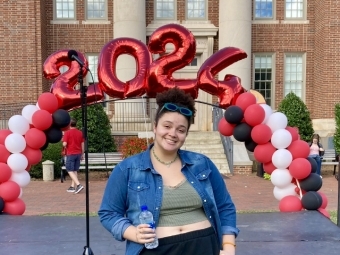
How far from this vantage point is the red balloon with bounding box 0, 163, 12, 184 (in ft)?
19.5

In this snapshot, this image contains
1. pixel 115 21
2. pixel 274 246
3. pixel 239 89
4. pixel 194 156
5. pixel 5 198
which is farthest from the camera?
pixel 115 21

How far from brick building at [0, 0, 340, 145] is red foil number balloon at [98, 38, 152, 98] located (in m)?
8.84

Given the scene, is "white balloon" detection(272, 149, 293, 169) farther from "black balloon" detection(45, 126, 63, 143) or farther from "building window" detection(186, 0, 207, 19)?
"building window" detection(186, 0, 207, 19)

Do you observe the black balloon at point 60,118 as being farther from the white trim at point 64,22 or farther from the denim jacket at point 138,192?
the white trim at point 64,22

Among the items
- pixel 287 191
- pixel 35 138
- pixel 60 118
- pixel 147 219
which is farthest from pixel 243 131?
pixel 147 219

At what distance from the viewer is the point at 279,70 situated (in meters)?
17.2

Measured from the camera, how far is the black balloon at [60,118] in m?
6.07

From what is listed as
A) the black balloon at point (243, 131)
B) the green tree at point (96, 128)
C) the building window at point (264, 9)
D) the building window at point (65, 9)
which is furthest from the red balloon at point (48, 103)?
the building window at point (264, 9)

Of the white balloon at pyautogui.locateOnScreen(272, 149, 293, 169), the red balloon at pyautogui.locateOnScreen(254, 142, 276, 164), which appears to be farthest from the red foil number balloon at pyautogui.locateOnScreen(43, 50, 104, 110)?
the white balloon at pyautogui.locateOnScreen(272, 149, 293, 169)

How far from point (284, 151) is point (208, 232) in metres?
3.98

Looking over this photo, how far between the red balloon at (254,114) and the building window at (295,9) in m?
12.3

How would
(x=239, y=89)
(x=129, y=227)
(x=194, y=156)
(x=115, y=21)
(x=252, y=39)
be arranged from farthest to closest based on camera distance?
(x=252, y=39) → (x=115, y=21) → (x=239, y=89) → (x=194, y=156) → (x=129, y=227)

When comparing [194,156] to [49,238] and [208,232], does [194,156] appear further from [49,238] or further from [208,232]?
[49,238]

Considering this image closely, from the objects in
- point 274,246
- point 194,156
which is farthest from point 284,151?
point 194,156
